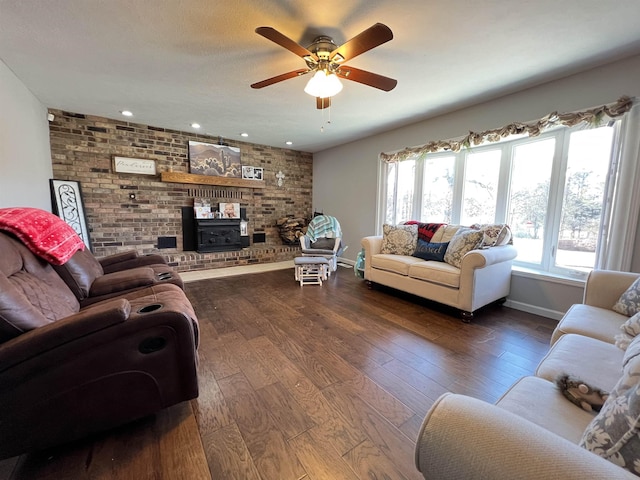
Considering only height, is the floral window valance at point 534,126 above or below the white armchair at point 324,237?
above

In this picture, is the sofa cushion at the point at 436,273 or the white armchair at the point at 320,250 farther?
the white armchair at the point at 320,250

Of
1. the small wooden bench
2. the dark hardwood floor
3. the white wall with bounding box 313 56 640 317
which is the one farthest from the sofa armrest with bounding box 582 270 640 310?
the small wooden bench

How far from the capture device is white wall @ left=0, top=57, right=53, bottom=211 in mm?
2330

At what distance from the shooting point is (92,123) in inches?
149

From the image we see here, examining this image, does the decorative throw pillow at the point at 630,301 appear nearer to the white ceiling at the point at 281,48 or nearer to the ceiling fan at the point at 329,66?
the white ceiling at the point at 281,48

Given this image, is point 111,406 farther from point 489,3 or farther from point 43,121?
point 43,121

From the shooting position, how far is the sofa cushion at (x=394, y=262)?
3119 mm

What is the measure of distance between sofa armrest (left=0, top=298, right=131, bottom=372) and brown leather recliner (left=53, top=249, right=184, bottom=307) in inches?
31.2

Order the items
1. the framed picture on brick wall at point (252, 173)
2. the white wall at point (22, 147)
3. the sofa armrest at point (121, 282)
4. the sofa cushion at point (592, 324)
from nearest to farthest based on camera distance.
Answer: the sofa cushion at point (592, 324), the sofa armrest at point (121, 282), the white wall at point (22, 147), the framed picture on brick wall at point (252, 173)

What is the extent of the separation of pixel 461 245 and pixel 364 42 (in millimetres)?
2193

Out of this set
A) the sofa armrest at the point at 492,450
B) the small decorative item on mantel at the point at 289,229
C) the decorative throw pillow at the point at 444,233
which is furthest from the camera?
the small decorative item on mantel at the point at 289,229

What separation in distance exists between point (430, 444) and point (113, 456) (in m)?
1.39

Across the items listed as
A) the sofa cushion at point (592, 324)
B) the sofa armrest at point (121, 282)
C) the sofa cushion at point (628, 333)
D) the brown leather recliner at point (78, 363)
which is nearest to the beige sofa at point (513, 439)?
the sofa cushion at point (628, 333)

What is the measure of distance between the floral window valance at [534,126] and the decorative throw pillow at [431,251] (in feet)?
4.06
